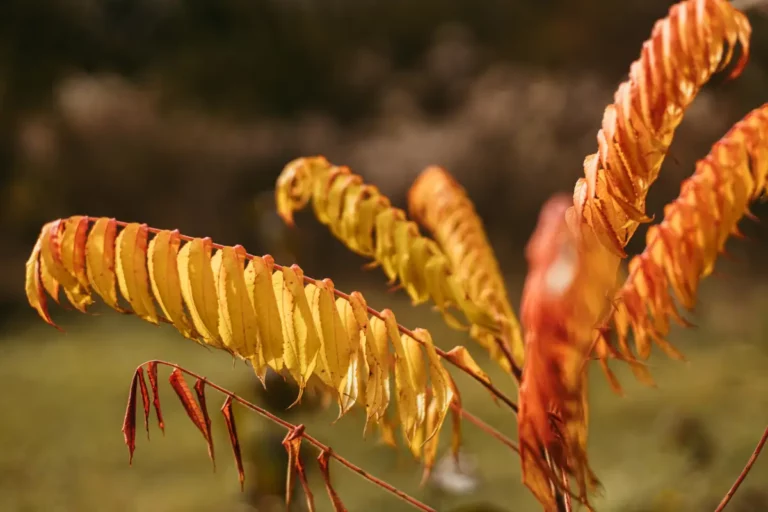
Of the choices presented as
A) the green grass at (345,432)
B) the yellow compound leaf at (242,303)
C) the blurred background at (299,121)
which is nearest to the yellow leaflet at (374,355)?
the yellow compound leaf at (242,303)

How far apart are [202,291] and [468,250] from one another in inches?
19.5

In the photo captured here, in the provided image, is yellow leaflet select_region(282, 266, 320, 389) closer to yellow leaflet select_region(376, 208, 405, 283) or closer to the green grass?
yellow leaflet select_region(376, 208, 405, 283)

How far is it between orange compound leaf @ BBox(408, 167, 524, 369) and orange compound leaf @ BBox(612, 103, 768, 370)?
0.18 m

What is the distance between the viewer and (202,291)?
0.61m

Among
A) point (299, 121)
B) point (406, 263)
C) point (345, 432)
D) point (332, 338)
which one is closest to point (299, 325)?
point (332, 338)

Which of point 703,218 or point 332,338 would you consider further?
point 703,218

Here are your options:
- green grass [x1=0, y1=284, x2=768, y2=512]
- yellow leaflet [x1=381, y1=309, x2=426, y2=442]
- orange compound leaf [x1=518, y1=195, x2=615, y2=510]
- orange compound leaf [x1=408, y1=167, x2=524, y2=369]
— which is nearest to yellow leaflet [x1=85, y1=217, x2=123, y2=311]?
yellow leaflet [x1=381, y1=309, x2=426, y2=442]

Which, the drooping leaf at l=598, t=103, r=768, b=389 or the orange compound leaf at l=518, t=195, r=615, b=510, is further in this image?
the drooping leaf at l=598, t=103, r=768, b=389

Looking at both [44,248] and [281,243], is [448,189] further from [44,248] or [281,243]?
[44,248]

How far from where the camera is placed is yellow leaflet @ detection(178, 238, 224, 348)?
61 cm

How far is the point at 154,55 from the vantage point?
3.18 meters

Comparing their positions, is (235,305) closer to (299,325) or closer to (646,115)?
(299,325)

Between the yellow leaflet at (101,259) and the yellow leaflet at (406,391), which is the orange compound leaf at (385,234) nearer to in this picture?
the yellow leaflet at (406,391)

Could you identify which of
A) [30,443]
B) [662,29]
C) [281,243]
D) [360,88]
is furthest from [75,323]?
[662,29]
